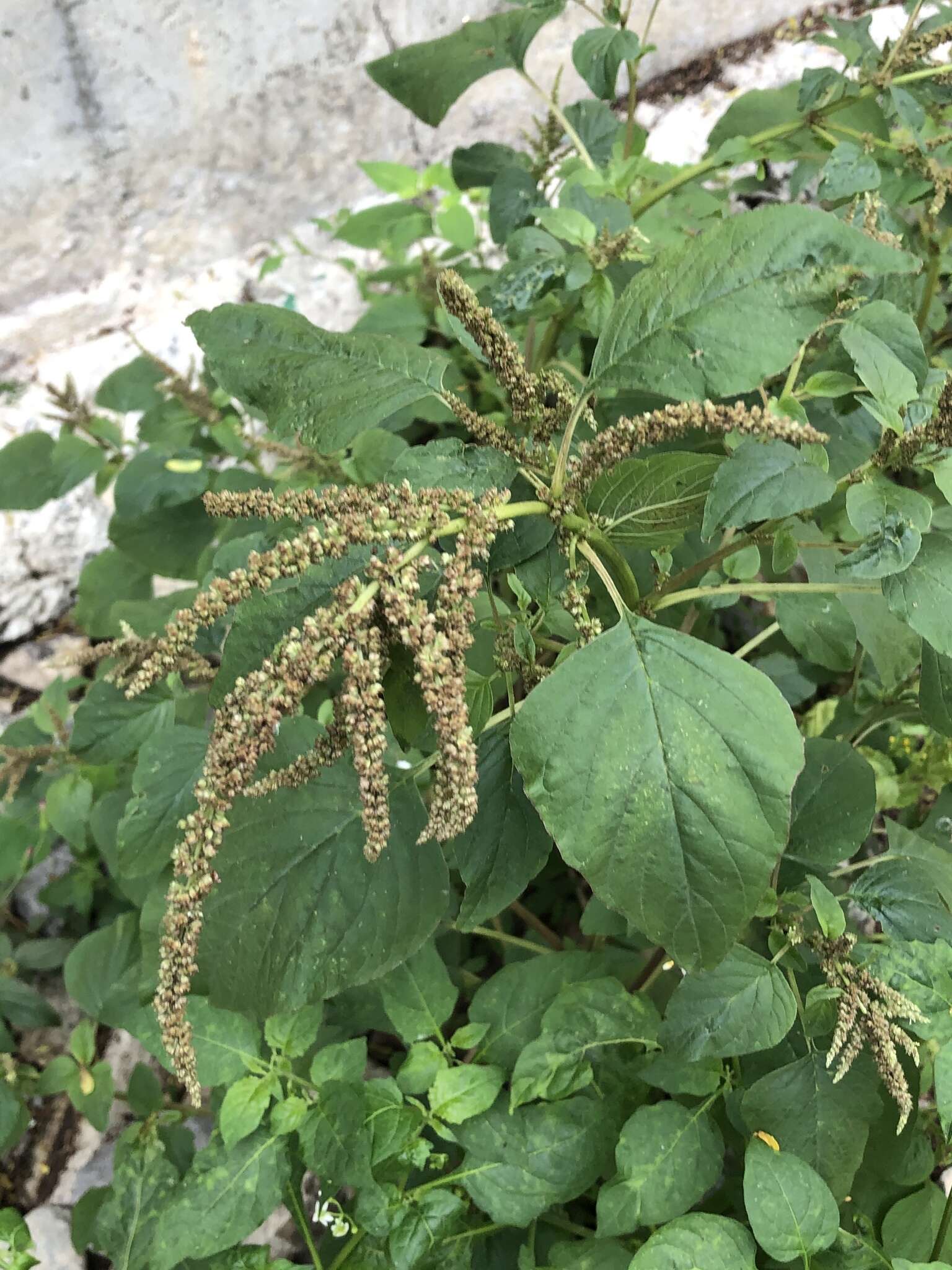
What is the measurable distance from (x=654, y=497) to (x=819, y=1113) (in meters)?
0.75

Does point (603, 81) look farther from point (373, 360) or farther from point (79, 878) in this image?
point (79, 878)

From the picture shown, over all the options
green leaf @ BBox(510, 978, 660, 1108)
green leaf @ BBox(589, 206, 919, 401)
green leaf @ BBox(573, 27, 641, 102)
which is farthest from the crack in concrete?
green leaf @ BBox(510, 978, 660, 1108)

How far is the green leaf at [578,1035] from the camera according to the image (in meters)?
1.10

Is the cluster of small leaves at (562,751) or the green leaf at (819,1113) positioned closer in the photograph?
the cluster of small leaves at (562,751)

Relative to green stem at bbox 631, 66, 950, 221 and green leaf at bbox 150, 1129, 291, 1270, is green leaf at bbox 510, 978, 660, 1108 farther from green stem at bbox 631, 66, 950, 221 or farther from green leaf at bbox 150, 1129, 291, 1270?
green stem at bbox 631, 66, 950, 221

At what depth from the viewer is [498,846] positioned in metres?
0.93

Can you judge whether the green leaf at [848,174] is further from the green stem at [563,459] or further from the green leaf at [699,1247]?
the green leaf at [699,1247]

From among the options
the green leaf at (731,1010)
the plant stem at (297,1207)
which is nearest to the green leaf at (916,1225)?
the green leaf at (731,1010)

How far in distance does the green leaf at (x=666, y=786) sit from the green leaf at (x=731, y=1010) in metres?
0.27

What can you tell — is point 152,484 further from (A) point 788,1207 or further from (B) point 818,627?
(A) point 788,1207

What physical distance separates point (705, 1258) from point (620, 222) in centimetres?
140

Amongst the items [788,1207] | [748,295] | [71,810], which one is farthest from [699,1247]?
[71,810]

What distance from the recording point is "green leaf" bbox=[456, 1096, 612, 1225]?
3.45ft

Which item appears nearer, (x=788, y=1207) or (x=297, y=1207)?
(x=788, y=1207)
